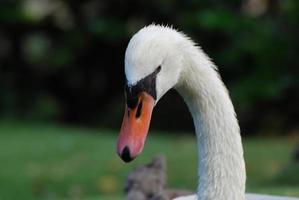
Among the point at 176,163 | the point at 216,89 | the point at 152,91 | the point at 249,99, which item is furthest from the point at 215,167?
the point at 249,99

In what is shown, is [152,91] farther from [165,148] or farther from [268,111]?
[268,111]

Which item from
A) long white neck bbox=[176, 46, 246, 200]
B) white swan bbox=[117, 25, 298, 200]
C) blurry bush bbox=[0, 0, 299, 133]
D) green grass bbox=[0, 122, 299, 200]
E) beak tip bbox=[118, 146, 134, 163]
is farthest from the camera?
blurry bush bbox=[0, 0, 299, 133]

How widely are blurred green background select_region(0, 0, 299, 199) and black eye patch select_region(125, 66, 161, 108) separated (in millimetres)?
4180

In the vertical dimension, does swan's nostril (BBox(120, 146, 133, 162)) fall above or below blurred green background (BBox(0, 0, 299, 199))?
below

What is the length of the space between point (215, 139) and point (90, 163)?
20.6 feet

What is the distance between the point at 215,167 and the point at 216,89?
12.1 inches

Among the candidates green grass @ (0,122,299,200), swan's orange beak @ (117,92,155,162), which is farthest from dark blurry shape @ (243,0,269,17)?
swan's orange beak @ (117,92,155,162)

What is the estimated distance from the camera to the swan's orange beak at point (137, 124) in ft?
11.3

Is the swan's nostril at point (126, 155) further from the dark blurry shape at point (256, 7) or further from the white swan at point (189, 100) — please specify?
the dark blurry shape at point (256, 7)

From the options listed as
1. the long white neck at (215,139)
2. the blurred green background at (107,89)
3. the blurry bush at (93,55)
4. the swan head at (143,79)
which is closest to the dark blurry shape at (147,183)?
the long white neck at (215,139)

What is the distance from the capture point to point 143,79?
11.4 ft

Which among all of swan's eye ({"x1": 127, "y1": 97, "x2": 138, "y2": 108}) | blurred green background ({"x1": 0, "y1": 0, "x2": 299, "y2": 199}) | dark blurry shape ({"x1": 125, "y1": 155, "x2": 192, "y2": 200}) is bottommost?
dark blurry shape ({"x1": 125, "y1": 155, "x2": 192, "y2": 200})

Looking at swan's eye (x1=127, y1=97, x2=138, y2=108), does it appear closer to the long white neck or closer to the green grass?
the long white neck

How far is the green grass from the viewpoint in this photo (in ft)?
27.6
